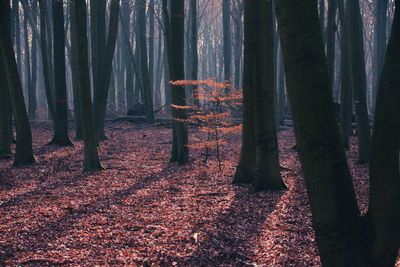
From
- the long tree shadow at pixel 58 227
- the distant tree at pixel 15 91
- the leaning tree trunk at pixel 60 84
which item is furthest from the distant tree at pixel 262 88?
the leaning tree trunk at pixel 60 84

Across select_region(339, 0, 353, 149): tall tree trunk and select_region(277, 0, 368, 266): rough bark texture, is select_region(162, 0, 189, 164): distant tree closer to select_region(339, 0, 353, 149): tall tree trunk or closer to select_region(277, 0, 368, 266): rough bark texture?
select_region(339, 0, 353, 149): tall tree trunk

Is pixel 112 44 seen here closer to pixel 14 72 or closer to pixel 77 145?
pixel 77 145

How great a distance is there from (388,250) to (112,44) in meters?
16.4

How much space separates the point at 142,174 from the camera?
43.8 ft

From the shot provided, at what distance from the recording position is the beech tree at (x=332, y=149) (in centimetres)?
402

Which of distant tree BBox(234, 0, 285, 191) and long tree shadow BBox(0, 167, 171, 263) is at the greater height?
distant tree BBox(234, 0, 285, 191)

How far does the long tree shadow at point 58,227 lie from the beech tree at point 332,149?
4044mm

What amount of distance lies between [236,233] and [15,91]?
9101mm

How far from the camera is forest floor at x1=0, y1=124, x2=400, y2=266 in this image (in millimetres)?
6305

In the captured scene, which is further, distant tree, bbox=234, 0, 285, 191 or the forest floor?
distant tree, bbox=234, 0, 285, 191

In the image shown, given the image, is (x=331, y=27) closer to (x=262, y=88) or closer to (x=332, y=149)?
(x=262, y=88)

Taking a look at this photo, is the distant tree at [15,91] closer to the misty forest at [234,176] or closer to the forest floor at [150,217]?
the misty forest at [234,176]

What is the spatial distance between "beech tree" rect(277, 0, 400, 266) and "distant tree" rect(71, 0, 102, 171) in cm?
959

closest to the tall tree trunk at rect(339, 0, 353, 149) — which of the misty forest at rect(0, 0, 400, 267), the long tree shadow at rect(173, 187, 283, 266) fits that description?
the misty forest at rect(0, 0, 400, 267)
